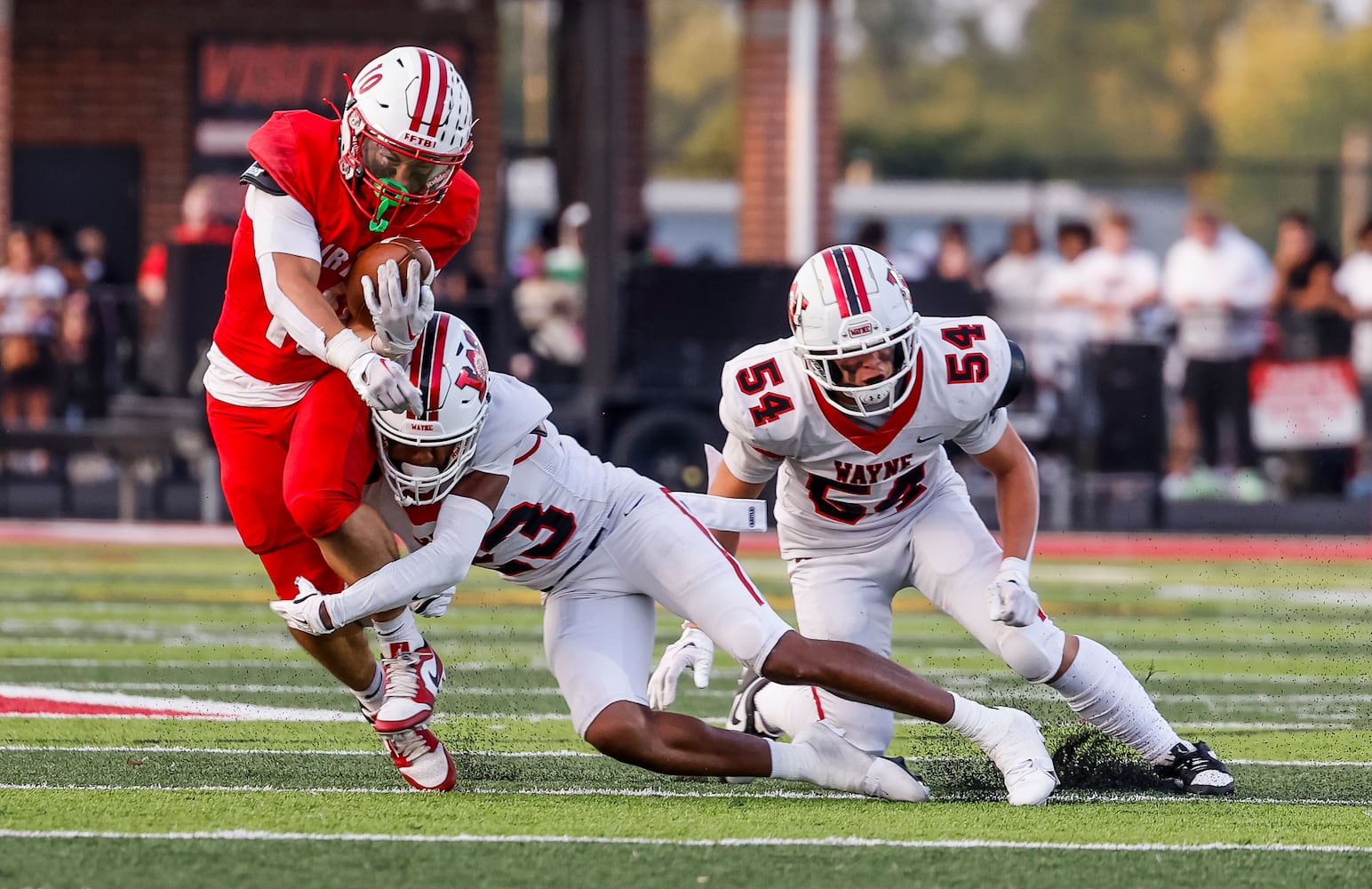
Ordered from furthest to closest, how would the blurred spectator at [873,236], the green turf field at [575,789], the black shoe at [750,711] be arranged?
the blurred spectator at [873,236], the black shoe at [750,711], the green turf field at [575,789]

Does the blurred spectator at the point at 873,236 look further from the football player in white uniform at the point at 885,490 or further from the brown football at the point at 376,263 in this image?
the brown football at the point at 376,263

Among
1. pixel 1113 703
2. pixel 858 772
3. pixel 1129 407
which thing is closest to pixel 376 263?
pixel 858 772

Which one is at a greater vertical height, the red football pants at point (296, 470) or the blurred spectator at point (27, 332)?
the red football pants at point (296, 470)

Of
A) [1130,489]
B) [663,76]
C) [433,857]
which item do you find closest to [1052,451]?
[1130,489]

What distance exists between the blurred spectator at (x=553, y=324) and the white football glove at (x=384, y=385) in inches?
281

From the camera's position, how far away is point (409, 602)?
4816 millimetres

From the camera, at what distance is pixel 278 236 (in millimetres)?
4922

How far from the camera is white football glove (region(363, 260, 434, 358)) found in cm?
466

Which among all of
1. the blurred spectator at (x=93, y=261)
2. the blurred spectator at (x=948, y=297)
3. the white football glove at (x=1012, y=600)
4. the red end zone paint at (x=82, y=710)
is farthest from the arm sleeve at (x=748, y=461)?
the blurred spectator at (x=93, y=261)

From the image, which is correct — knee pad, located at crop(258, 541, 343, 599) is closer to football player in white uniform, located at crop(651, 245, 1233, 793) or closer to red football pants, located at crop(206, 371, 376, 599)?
red football pants, located at crop(206, 371, 376, 599)

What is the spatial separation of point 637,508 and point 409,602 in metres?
0.58

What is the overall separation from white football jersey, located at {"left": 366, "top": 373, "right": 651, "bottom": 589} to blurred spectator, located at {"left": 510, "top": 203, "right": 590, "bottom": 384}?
6.78 metres

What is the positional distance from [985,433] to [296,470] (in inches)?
64.7

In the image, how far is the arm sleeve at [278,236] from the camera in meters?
4.87
